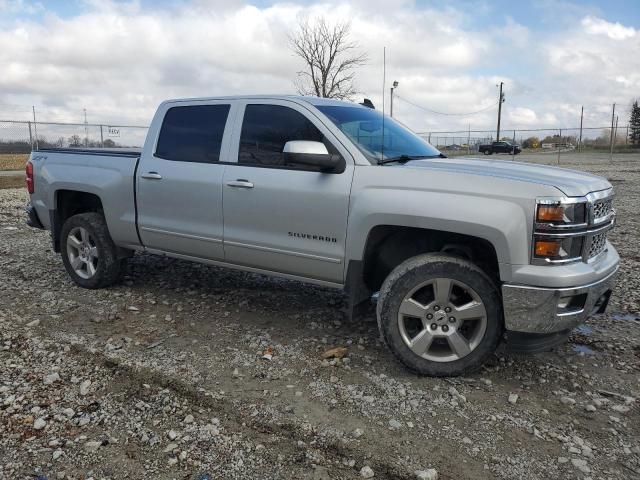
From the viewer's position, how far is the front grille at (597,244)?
Answer: 344 centimetres

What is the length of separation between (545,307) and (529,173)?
2.98 feet

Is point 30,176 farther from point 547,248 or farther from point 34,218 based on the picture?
point 547,248

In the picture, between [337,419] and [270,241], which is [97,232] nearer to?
[270,241]

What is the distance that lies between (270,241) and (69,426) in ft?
6.21

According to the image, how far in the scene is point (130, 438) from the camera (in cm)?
291

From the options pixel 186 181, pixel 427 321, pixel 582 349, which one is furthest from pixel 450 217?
pixel 186 181

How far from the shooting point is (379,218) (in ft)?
12.0

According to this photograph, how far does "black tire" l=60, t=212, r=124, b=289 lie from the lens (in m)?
5.43

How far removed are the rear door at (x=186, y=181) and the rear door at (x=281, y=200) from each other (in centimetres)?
15

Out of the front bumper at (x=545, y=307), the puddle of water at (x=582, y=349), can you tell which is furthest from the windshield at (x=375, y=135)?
the puddle of water at (x=582, y=349)

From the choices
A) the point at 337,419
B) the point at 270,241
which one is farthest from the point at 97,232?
the point at 337,419

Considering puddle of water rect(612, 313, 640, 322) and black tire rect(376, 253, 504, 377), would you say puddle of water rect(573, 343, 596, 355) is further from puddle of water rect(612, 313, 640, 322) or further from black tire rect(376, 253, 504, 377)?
black tire rect(376, 253, 504, 377)

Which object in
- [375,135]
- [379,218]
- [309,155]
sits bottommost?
[379,218]

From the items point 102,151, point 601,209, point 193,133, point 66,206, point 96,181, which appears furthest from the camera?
point 66,206
